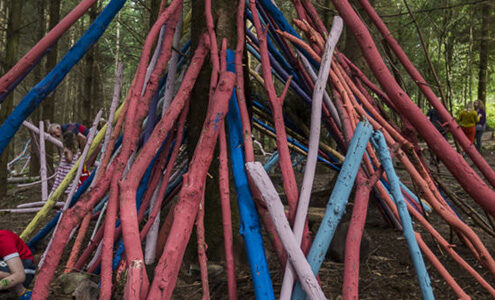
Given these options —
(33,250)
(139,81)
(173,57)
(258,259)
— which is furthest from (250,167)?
(33,250)

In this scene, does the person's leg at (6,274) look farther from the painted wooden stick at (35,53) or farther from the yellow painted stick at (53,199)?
the painted wooden stick at (35,53)

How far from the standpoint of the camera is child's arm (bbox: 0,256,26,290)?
93.0 inches

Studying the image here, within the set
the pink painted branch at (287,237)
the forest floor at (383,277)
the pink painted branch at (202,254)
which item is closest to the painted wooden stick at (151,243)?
the forest floor at (383,277)

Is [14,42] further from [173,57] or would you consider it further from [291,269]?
[291,269]

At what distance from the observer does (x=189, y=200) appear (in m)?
1.73

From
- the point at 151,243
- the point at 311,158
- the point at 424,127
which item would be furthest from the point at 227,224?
the point at 424,127

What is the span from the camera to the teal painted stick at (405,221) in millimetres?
1685

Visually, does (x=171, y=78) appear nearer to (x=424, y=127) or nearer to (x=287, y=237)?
(x=287, y=237)

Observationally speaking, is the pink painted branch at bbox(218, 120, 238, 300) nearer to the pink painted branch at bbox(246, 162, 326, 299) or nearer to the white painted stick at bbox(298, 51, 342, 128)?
the pink painted branch at bbox(246, 162, 326, 299)

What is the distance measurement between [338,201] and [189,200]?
0.68 metres

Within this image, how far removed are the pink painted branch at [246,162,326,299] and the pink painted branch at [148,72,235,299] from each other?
0.27 metres

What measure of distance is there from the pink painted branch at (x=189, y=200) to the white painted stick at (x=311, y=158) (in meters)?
Answer: 0.46

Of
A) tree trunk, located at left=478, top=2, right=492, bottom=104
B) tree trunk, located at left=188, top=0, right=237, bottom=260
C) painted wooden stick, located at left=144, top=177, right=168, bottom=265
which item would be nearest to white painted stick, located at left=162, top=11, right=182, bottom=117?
tree trunk, located at left=188, top=0, right=237, bottom=260

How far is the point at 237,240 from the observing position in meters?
2.48
